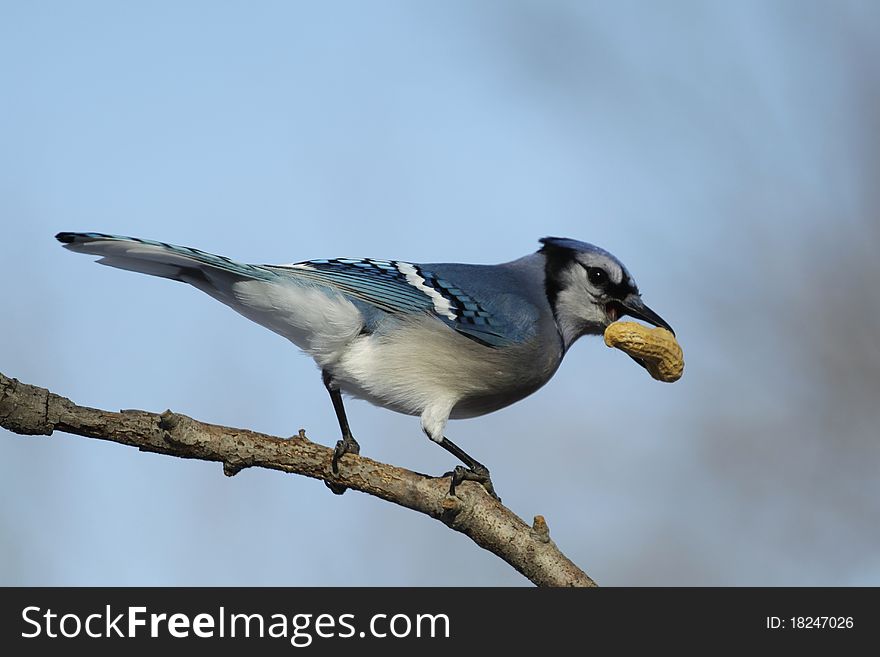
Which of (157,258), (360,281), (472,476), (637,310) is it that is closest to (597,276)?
(637,310)

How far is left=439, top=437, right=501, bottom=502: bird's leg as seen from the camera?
2.42 m

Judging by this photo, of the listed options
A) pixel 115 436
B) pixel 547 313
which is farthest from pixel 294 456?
pixel 547 313

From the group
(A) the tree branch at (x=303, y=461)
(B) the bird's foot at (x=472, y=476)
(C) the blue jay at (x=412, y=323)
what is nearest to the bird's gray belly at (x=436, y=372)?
(C) the blue jay at (x=412, y=323)

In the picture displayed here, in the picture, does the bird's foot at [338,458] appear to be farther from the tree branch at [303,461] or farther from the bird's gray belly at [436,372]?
the bird's gray belly at [436,372]

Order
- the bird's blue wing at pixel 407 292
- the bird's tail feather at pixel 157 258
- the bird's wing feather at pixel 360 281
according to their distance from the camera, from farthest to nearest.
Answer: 1. the bird's blue wing at pixel 407 292
2. the bird's wing feather at pixel 360 281
3. the bird's tail feather at pixel 157 258

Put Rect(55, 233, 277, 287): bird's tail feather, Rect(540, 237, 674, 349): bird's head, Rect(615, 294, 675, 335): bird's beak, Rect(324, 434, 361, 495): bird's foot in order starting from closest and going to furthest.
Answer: Rect(55, 233, 277, 287): bird's tail feather
Rect(324, 434, 361, 495): bird's foot
Rect(615, 294, 675, 335): bird's beak
Rect(540, 237, 674, 349): bird's head

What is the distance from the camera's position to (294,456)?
2.35 m

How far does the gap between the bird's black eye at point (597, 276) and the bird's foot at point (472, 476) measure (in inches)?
36.4

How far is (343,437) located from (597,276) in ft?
3.69

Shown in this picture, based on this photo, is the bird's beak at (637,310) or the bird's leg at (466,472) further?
the bird's beak at (637,310)

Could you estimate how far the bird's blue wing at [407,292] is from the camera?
2.97m

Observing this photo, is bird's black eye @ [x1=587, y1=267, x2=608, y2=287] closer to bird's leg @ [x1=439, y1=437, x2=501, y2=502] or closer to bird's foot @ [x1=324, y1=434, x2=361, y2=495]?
bird's leg @ [x1=439, y1=437, x2=501, y2=502]

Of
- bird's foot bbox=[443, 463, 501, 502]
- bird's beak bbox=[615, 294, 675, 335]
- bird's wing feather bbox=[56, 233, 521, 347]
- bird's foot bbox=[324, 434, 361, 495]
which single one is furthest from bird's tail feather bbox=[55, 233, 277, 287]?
bird's beak bbox=[615, 294, 675, 335]

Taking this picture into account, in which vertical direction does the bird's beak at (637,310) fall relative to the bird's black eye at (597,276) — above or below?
below
